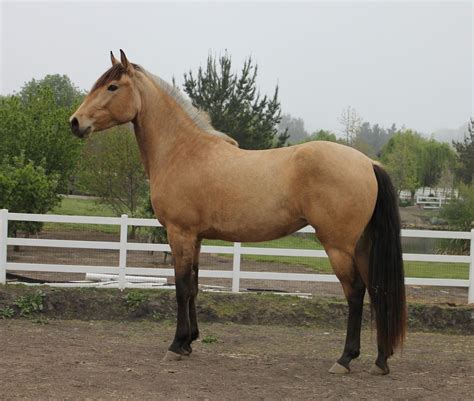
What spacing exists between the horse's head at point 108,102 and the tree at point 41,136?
43.8 feet

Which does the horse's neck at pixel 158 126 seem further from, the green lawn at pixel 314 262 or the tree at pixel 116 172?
the tree at pixel 116 172

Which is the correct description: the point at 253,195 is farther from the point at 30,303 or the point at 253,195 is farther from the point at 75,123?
the point at 30,303

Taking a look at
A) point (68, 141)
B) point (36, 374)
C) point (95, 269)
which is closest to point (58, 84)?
point (68, 141)

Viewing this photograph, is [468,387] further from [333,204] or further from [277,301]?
[277,301]

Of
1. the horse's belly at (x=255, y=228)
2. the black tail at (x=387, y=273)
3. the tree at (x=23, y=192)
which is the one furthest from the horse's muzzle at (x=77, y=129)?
the tree at (x=23, y=192)

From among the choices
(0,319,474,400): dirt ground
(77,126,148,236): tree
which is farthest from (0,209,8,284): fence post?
(77,126,148,236): tree

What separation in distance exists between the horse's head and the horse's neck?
0.60 ft

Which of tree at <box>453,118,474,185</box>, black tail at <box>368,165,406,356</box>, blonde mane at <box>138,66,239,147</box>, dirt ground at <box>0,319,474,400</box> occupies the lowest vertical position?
dirt ground at <box>0,319,474,400</box>

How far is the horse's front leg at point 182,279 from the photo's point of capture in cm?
555

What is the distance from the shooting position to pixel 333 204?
507cm

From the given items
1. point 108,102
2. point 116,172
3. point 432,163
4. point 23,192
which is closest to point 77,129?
point 108,102

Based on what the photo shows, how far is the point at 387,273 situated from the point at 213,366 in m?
1.70

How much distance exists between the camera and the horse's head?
5613 millimetres

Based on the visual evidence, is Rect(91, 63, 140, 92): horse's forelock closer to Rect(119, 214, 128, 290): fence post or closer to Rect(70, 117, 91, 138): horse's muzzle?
Rect(70, 117, 91, 138): horse's muzzle
